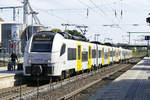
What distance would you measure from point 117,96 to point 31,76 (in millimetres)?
7256

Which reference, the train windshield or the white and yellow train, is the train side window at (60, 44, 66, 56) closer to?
the white and yellow train

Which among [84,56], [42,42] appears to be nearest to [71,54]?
[42,42]

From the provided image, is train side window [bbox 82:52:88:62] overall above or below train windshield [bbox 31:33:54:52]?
below

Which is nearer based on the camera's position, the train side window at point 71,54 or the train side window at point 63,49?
the train side window at point 63,49

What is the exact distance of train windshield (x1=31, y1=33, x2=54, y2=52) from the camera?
19453 millimetres

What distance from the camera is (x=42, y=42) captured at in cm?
1969

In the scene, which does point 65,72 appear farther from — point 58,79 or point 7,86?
point 7,86

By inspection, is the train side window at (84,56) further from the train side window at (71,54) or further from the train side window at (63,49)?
the train side window at (63,49)

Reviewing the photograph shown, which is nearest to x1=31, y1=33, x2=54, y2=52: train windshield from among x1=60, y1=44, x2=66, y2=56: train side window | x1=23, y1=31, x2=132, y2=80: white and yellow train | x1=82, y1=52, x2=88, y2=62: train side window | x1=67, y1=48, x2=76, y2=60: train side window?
x1=23, y1=31, x2=132, y2=80: white and yellow train

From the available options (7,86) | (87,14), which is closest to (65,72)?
(7,86)

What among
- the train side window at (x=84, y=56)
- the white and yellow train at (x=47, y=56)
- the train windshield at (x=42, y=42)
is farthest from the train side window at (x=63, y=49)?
the train side window at (x=84, y=56)

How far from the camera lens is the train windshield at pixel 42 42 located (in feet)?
63.8

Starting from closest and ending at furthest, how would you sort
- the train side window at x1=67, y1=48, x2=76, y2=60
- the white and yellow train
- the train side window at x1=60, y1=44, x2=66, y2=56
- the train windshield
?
the white and yellow train
the train windshield
the train side window at x1=60, y1=44, x2=66, y2=56
the train side window at x1=67, y1=48, x2=76, y2=60

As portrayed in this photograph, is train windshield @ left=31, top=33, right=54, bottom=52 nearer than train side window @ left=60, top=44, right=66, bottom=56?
Yes
